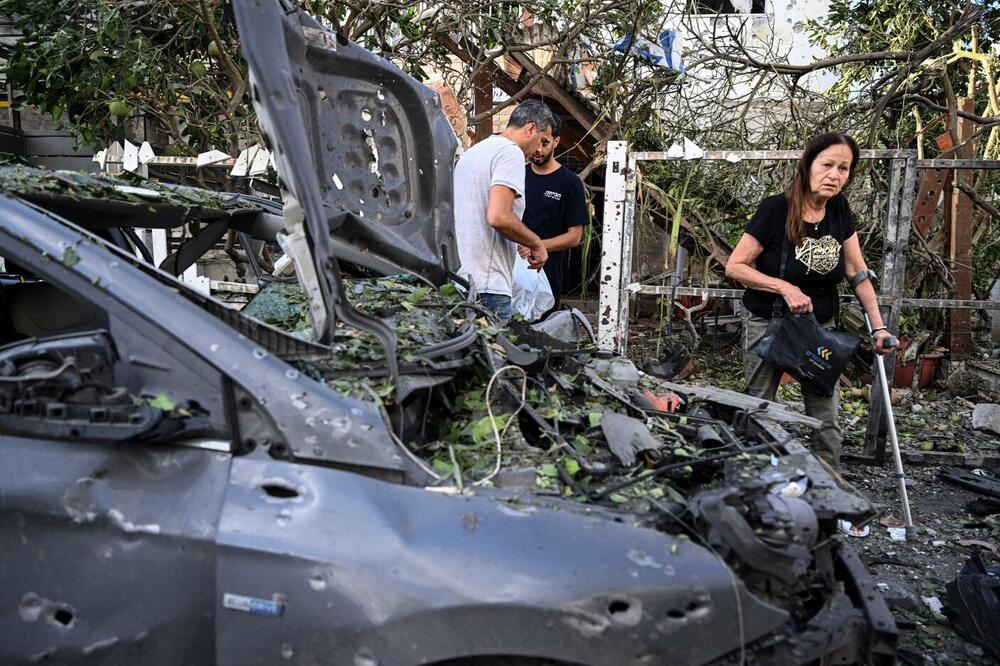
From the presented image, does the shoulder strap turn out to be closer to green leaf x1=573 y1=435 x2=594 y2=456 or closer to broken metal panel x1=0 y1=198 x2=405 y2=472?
green leaf x1=573 y1=435 x2=594 y2=456

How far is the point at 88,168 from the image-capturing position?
9578 mm

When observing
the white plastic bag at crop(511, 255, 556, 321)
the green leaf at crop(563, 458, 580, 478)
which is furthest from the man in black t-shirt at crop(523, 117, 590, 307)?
the green leaf at crop(563, 458, 580, 478)

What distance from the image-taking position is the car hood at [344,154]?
1.98m

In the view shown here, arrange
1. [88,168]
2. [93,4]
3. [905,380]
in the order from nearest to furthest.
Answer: [93,4] < [905,380] < [88,168]

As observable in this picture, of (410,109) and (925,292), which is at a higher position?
(410,109)

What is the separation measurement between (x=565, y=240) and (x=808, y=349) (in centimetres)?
187

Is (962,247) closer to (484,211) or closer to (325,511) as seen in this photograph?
(484,211)

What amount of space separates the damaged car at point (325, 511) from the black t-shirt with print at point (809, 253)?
1.80 meters

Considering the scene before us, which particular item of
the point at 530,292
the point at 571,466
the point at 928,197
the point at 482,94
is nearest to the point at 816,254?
the point at 530,292

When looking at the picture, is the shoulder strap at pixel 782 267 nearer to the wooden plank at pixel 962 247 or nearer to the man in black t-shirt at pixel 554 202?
the man in black t-shirt at pixel 554 202

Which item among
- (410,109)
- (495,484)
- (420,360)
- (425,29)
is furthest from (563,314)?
(425,29)

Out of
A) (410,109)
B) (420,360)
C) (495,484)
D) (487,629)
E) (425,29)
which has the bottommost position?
(487,629)

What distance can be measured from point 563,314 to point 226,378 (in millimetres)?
1961

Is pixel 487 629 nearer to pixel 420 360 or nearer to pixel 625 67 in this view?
pixel 420 360
